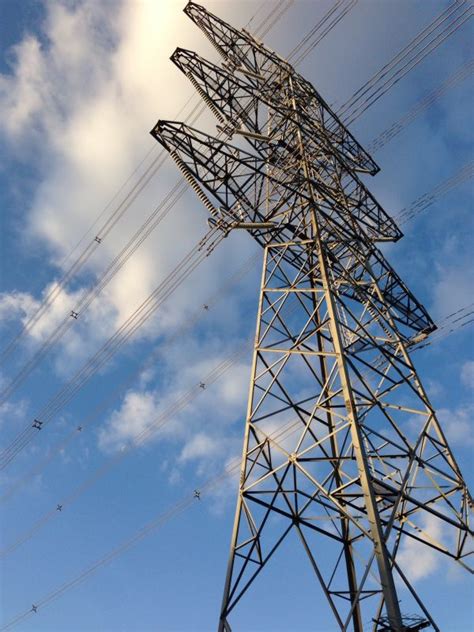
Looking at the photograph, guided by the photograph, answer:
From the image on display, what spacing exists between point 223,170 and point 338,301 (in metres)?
5.14

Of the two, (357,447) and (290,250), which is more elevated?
(290,250)

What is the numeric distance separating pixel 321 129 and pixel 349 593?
13.5 metres

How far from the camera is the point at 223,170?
13.7 metres

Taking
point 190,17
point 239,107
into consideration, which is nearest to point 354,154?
point 239,107

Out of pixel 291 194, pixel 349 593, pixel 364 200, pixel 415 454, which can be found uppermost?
pixel 364 200

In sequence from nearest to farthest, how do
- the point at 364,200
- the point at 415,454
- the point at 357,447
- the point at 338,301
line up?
the point at 357,447 < the point at 415,454 < the point at 338,301 < the point at 364,200

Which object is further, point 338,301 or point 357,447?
point 338,301

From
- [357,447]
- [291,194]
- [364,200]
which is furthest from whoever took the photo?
[364,200]

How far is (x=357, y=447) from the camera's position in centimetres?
785

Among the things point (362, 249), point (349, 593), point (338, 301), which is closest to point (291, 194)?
point (362, 249)

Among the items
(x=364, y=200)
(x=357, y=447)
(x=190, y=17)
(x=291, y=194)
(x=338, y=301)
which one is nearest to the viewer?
(x=357, y=447)

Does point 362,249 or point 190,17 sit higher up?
point 190,17

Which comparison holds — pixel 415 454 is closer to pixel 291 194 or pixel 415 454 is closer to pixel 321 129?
pixel 291 194

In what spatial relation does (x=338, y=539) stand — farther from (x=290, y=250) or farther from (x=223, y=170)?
(x=223, y=170)
